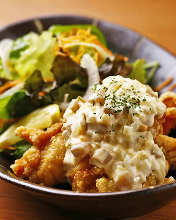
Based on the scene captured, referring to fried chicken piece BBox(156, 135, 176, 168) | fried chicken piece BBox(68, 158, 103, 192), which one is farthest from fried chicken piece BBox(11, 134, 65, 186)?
fried chicken piece BBox(156, 135, 176, 168)

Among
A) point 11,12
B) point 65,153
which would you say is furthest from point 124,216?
point 11,12

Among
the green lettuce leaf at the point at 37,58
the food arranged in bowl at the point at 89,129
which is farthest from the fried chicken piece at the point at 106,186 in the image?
the green lettuce leaf at the point at 37,58

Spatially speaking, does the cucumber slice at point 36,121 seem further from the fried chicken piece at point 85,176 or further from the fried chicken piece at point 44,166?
the fried chicken piece at point 85,176

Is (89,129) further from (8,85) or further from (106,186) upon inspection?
(8,85)

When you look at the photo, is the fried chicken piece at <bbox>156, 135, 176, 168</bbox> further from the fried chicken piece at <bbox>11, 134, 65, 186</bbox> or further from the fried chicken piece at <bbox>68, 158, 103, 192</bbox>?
the fried chicken piece at <bbox>11, 134, 65, 186</bbox>

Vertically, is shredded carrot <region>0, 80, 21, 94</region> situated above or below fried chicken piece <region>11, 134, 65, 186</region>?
above

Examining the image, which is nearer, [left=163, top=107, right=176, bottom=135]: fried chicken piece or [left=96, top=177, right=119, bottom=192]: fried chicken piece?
[left=96, top=177, right=119, bottom=192]: fried chicken piece

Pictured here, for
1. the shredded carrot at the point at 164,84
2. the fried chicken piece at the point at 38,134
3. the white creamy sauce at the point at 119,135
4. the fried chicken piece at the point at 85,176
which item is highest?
the white creamy sauce at the point at 119,135
